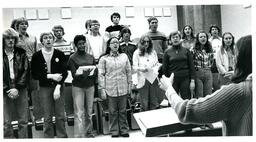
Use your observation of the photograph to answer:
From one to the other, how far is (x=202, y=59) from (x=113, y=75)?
91 centimetres

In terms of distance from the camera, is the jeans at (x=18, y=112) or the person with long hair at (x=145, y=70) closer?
the jeans at (x=18, y=112)

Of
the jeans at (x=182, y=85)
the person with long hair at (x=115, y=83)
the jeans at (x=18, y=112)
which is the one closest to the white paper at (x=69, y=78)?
the person with long hair at (x=115, y=83)

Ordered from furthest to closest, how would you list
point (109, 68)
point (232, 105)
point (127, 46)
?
point (127, 46), point (109, 68), point (232, 105)

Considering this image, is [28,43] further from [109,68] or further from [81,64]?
[109,68]

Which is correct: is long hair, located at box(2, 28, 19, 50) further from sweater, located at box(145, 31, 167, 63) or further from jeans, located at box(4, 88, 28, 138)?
sweater, located at box(145, 31, 167, 63)

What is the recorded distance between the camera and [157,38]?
131 inches

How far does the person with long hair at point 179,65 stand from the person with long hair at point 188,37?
6 centimetres

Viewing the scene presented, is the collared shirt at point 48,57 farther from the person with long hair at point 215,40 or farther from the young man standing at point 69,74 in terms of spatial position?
the person with long hair at point 215,40

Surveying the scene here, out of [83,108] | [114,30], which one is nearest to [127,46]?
[114,30]

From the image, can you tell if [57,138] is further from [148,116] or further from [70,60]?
[148,116]

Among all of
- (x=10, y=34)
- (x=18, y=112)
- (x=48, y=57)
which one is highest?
(x=10, y=34)

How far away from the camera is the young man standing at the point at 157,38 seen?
3.17 m

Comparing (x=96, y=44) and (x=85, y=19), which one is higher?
(x=85, y=19)

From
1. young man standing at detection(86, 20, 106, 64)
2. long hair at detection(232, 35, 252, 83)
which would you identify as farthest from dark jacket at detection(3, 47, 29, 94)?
long hair at detection(232, 35, 252, 83)
